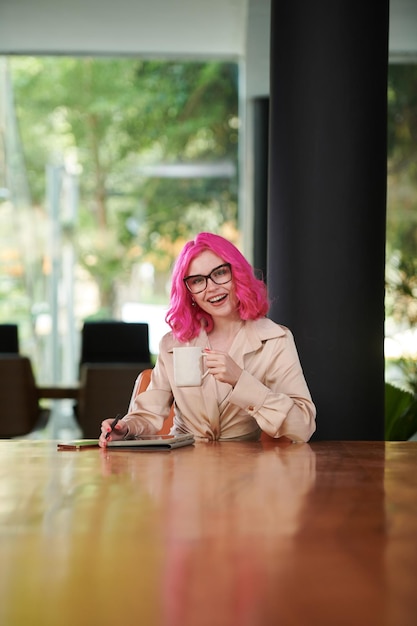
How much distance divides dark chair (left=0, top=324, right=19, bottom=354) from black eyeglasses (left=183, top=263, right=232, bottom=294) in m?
4.60

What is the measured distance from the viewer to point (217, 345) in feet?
9.93

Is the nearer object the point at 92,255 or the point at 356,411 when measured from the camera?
the point at 356,411

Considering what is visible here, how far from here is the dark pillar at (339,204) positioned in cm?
338

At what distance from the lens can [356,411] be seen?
3416 millimetres

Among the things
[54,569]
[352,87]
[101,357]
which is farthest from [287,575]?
[101,357]

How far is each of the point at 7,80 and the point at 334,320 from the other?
8.03 meters

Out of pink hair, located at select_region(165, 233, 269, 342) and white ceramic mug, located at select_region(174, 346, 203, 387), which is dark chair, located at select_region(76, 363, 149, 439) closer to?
pink hair, located at select_region(165, 233, 269, 342)

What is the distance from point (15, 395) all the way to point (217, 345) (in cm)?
352

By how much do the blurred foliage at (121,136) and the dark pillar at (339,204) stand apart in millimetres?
10522

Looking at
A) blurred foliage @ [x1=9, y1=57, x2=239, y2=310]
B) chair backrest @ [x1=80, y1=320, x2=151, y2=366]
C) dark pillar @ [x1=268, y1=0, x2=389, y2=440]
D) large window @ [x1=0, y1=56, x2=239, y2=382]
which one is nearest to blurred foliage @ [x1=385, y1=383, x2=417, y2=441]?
dark pillar @ [x1=268, y1=0, x2=389, y2=440]

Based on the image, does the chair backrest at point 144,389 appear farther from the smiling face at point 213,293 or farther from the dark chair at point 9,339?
the dark chair at point 9,339

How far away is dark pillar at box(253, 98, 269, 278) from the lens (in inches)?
333

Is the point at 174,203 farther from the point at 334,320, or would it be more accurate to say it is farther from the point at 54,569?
the point at 54,569

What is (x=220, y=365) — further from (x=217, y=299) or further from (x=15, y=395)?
(x=15, y=395)
